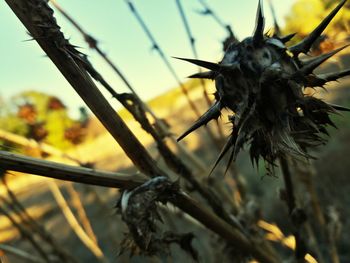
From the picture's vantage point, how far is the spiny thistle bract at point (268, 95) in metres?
0.88

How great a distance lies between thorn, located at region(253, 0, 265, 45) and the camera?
0.85 metres

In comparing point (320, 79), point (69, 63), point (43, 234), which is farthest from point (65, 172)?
point (43, 234)

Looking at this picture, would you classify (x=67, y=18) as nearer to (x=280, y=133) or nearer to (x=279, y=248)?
(x=280, y=133)

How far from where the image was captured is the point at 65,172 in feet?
2.68

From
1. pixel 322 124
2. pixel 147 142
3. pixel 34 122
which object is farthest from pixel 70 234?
pixel 322 124

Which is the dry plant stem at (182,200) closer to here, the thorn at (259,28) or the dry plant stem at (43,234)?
the thorn at (259,28)

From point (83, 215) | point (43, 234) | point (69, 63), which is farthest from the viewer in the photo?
point (83, 215)

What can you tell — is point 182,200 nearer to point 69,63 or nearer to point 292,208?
point 69,63

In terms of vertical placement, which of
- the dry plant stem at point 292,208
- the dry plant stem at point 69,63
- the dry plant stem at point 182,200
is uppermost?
the dry plant stem at point 69,63

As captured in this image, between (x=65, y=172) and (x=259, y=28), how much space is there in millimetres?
504

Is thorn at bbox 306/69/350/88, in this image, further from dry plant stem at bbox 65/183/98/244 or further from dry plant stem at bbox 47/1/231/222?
dry plant stem at bbox 65/183/98/244

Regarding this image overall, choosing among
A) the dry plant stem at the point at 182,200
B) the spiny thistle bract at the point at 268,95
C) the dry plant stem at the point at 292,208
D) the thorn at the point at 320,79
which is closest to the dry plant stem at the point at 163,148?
the dry plant stem at the point at 182,200

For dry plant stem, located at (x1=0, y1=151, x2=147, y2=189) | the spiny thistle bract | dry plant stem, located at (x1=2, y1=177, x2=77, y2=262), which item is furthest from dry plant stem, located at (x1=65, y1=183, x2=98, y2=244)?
the spiny thistle bract

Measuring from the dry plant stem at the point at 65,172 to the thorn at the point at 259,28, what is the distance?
404mm
